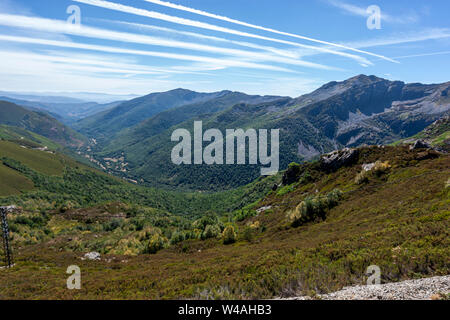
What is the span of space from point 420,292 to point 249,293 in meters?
9.87

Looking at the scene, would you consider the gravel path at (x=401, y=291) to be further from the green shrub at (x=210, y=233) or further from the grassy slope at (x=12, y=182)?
the grassy slope at (x=12, y=182)

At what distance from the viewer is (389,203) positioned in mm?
37906

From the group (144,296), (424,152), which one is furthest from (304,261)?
(424,152)

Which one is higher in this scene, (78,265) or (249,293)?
(249,293)

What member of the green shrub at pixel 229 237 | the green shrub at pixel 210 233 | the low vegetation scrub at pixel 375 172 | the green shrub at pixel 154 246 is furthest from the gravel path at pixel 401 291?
the low vegetation scrub at pixel 375 172

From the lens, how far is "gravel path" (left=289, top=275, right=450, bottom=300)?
11.9 meters

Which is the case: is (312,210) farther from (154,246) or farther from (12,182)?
(12,182)

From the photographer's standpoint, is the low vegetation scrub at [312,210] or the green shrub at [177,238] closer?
the low vegetation scrub at [312,210]

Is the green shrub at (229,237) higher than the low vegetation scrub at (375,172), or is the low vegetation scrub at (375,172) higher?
the low vegetation scrub at (375,172)

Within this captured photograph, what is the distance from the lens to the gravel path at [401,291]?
1194 cm

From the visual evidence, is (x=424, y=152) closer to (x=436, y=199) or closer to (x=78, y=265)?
(x=436, y=199)

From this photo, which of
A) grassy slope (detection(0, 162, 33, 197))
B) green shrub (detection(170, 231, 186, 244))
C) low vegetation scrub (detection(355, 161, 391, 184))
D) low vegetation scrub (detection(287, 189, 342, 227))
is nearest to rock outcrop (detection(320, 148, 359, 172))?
low vegetation scrub (detection(355, 161, 391, 184))

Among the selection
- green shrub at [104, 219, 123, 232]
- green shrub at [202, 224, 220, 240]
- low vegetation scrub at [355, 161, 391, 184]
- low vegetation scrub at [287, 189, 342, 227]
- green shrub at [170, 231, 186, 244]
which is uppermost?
low vegetation scrub at [355, 161, 391, 184]

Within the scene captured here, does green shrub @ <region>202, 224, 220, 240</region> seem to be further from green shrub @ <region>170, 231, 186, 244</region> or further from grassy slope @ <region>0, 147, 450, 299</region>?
grassy slope @ <region>0, 147, 450, 299</region>
